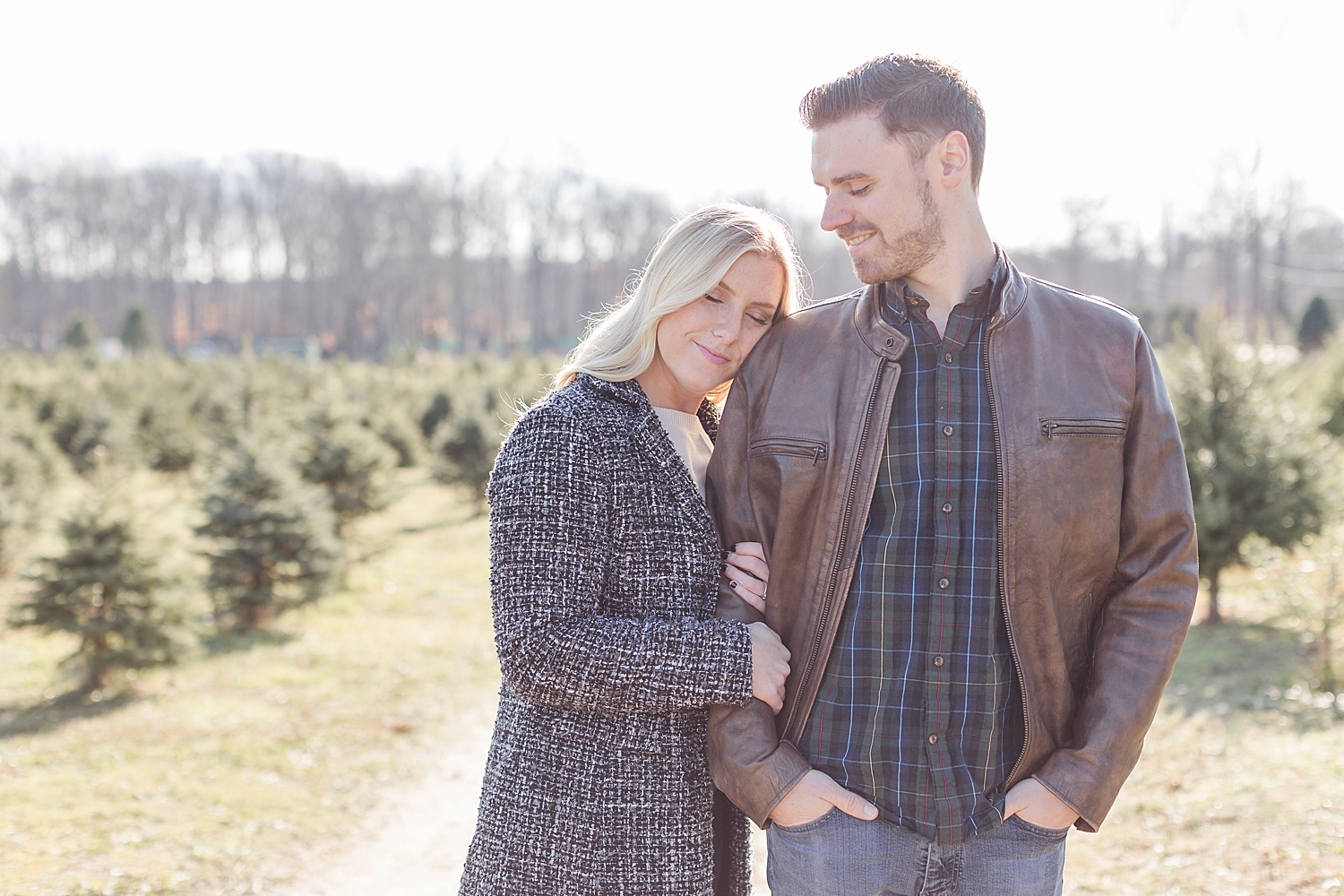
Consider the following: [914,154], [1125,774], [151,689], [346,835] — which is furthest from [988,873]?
[151,689]

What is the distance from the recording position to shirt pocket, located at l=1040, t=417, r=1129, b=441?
1926 mm

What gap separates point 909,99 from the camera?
1.95 m

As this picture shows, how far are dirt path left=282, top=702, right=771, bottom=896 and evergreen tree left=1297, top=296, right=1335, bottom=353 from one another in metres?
25.9

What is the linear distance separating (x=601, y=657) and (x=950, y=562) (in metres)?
0.75

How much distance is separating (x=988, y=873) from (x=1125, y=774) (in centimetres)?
35

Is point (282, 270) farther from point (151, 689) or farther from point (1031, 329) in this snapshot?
point (1031, 329)

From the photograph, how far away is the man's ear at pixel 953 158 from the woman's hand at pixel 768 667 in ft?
3.45

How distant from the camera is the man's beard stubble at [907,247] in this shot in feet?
6.57

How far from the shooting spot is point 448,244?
5353 centimetres

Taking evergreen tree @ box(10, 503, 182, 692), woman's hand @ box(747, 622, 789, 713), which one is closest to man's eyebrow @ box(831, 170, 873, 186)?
woman's hand @ box(747, 622, 789, 713)

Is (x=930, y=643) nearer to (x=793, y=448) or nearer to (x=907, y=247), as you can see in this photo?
(x=793, y=448)

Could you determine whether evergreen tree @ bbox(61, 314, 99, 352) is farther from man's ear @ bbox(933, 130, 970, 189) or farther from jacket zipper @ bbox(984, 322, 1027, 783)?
jacket zipper @ bbox(984, 322, 1027, 783)

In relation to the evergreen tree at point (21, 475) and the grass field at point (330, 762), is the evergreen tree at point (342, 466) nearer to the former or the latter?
the grass field at point (330, 762)

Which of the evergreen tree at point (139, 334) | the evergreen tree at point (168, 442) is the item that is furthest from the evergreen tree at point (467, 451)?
the evergreen tree at point (139, 334)
